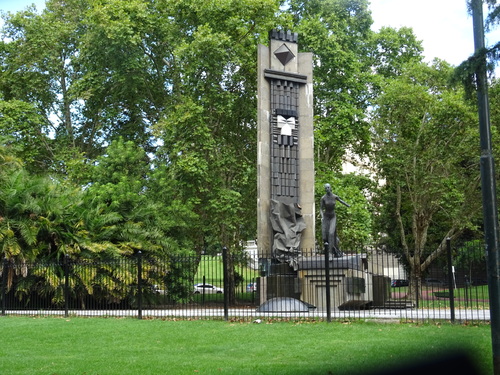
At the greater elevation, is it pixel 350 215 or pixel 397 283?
pixel 350 215

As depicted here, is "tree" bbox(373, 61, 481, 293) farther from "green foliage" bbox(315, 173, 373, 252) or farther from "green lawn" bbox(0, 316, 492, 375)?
"green lawn" bbox(0, 316, 492, 375)

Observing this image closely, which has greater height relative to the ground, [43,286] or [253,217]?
[253,217]

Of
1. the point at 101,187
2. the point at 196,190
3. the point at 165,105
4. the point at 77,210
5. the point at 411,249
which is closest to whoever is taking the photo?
the point at 77,210

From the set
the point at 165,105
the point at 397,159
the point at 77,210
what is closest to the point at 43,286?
the point at 77,210

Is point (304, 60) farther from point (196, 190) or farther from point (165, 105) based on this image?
point (165, 105)

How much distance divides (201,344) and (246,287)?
7.12 m

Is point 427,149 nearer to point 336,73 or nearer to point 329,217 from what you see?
point 336,73

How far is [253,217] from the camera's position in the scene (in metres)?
28.9

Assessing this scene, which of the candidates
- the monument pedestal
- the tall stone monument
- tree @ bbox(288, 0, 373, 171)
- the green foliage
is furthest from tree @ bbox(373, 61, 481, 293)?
the monument pedestal

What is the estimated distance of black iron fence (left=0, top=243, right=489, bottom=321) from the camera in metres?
15.9

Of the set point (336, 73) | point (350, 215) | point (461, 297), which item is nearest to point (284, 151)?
point (350, 215)

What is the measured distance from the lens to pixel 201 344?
1118 centimetres

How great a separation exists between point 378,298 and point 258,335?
7781mm

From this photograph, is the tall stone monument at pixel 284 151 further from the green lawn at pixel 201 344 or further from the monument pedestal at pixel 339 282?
the green lawn at pixel 201 344
